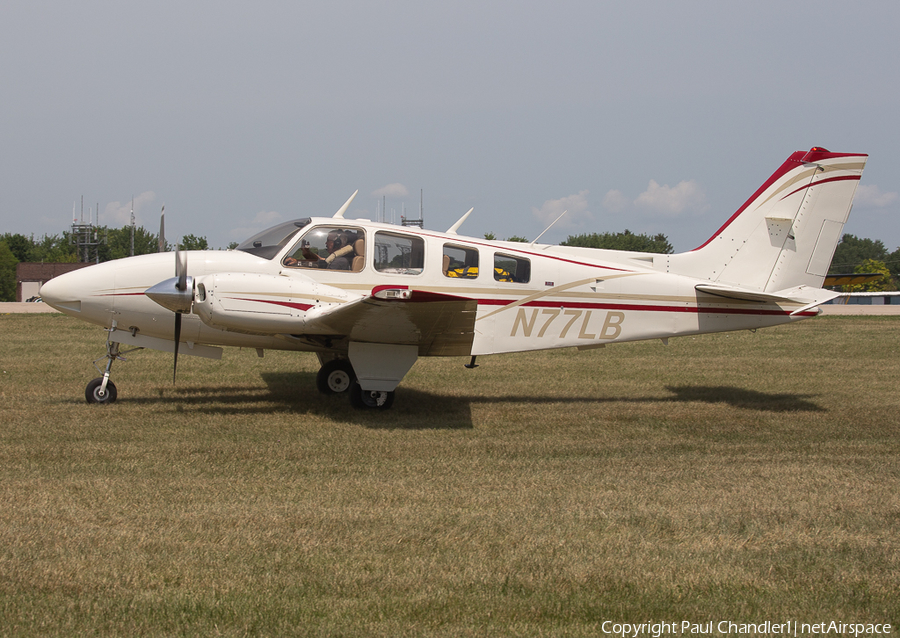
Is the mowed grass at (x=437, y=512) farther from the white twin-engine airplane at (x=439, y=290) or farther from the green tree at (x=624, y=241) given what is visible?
the green tree at (x=624, y=241)

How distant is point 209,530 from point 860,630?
3850 millimetres

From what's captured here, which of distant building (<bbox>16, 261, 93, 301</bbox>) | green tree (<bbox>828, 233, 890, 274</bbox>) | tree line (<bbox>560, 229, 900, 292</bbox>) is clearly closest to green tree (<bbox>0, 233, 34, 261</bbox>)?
distant building (<bbox>16, 261, 93, 301</bbox>)

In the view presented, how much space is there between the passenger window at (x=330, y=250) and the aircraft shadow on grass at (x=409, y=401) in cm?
198

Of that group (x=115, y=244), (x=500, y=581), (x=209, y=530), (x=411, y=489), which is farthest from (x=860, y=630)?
(x=115, y=244)

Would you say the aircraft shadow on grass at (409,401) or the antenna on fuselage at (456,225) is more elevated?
the antenna on fuselage at (456,225)

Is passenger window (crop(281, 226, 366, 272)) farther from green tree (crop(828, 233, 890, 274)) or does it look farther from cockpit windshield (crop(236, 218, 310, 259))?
green tree (crop(828, 233, 890, 274))

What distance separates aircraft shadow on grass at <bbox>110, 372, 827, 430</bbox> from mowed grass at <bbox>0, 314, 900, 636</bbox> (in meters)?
0.09

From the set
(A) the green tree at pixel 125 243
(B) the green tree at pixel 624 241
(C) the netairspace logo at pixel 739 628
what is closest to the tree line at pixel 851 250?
(B) the green tree at pixel 624 241

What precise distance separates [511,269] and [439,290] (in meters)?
1.12

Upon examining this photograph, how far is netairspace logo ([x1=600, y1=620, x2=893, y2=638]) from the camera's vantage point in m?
3.42

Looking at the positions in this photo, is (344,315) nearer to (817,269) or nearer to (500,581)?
(500,581)

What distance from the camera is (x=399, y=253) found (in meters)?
9.57

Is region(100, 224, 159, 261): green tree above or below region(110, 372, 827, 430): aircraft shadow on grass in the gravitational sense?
above

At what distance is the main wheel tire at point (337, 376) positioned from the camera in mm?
10289
